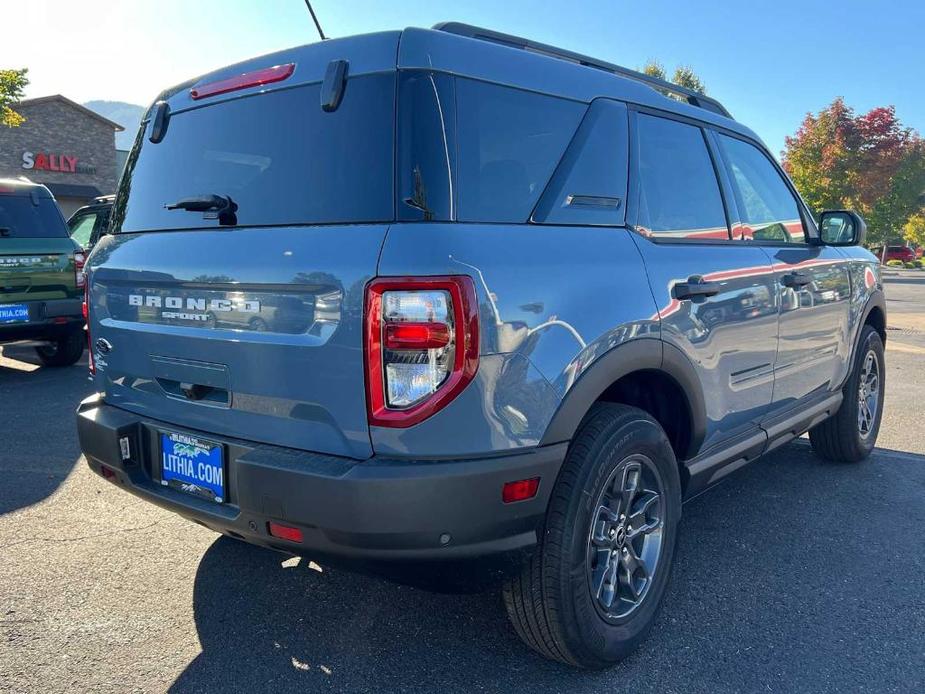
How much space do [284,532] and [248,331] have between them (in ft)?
1.92

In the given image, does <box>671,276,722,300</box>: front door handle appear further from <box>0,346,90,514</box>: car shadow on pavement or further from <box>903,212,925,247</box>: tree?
<box>903,212,925,247</box>: tree

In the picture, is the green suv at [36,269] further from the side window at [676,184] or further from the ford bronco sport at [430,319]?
the side window at [676,184]

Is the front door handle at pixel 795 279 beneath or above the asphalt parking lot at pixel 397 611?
above

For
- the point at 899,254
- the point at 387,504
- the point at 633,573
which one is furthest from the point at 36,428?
the point at 899,254

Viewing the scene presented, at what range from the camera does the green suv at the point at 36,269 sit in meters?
6.48

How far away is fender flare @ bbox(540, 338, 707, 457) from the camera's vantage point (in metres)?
2.08

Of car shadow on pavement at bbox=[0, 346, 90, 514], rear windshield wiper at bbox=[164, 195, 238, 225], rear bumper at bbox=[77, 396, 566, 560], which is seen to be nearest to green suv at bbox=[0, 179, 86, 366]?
car shadow on pavement at bbox=[0, 346, 90, 514]

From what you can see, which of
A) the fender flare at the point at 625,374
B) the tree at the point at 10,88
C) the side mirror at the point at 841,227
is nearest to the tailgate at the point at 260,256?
the fender flare at the point at 625,374

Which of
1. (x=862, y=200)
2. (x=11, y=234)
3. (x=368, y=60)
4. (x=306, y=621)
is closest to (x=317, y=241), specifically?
(x=368, y=60)

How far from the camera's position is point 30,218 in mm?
6848

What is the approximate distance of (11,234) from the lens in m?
6.62

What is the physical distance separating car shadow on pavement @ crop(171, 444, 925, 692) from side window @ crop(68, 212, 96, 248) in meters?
7.55

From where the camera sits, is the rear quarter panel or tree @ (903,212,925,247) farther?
tree @ (903,212,925,247)

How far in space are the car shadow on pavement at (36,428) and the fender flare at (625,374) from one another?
10.0 feet
